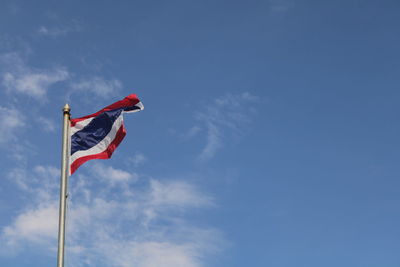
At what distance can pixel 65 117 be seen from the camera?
63.6ft

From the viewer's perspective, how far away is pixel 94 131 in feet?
69.8

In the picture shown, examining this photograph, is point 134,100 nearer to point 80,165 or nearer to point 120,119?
point 120,119

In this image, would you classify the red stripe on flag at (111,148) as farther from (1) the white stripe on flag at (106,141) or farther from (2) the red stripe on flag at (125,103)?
(2) the red stripe on flag at (125,103)

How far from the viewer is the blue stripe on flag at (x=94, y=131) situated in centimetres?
2073

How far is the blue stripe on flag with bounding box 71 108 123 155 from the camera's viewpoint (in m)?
20.7

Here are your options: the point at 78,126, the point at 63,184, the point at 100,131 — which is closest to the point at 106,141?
the point at 100,131

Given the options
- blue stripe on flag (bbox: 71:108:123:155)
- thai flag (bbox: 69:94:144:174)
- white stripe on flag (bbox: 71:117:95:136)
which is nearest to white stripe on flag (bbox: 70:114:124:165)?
thai flag (bbox: 69:94:144:174)

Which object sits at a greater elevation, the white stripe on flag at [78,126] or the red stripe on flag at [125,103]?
the red stripe on flag at [125,103]

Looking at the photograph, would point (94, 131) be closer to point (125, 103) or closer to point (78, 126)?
point (78, 126)

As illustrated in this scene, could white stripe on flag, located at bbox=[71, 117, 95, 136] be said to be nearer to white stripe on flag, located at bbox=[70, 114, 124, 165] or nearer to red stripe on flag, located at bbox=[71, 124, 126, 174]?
white stripe on flag, located at bbox=[70, 114, 124, 165]

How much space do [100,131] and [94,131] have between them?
229mm

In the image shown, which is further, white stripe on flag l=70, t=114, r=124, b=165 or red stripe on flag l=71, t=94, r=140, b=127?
red stripe on flag l=71, t=94, r=140, b=127

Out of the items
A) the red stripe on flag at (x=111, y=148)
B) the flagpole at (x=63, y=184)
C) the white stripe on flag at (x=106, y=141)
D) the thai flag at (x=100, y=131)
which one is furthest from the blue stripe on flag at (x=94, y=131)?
the flagpole at (x=63, y=184)

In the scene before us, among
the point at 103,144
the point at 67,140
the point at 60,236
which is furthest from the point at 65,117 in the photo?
the point at 60,236
